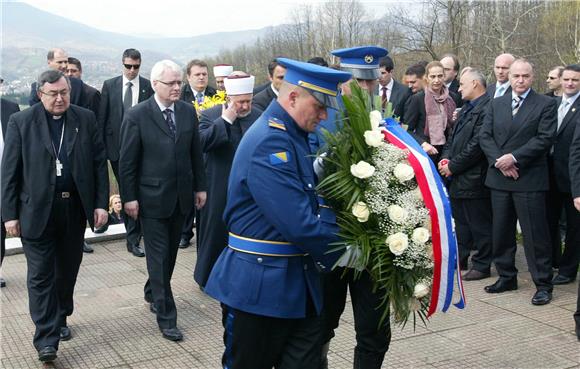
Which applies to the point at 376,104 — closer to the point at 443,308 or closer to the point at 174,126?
the point at 443,308

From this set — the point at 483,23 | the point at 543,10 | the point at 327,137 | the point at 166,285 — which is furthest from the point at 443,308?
the point at 543,10

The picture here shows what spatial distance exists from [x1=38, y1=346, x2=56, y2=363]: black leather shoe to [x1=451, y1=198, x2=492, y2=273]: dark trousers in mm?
4594

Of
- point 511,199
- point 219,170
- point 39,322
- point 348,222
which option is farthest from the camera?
point 511,199

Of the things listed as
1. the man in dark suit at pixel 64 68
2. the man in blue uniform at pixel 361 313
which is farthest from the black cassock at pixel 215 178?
the man in dark suit at pixel 64 68

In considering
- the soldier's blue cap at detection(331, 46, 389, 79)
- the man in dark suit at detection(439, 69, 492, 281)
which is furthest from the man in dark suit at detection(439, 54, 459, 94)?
the soldier's blue cap at detection(331, 46, 389, 79)

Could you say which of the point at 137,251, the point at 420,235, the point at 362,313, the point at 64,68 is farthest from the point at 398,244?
the point at 64,68

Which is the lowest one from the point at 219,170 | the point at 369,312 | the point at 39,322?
the point at 39,322

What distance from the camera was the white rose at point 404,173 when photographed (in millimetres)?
3647

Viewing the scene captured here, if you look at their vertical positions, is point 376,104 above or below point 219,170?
above

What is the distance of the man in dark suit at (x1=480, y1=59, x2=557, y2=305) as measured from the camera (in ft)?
22.7

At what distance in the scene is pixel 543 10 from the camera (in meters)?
42.3

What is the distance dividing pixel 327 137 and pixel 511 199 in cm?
402

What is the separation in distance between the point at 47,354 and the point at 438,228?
10.5 feet

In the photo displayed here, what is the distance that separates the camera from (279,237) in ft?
11.5
